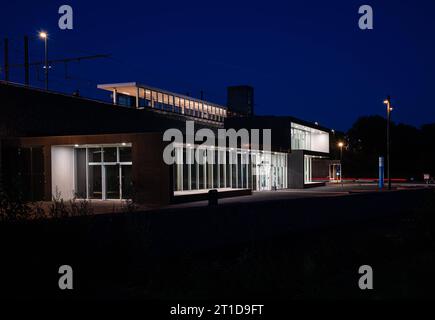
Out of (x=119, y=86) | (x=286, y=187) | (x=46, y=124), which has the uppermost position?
(x=119, y=86)

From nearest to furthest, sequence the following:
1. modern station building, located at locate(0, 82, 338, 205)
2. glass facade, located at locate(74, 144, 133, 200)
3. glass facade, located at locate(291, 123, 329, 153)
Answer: modern station building, located at locate(0, 82, 338, 205) < glass facade, located at locate(74, 144, 133, 200) < glass facade, located at locate(291, 123, 329, 153)

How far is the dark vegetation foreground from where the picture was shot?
7.26 meters

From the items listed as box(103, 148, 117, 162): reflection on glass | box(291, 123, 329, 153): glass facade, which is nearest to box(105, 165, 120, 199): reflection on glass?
box(103, 148, 117, 162): reflection on glass

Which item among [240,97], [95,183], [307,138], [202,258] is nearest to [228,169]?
[95,183]

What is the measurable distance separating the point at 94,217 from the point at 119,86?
33.9 m

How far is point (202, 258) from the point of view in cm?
1127

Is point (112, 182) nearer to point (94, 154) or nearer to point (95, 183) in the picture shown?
point (95, 183)

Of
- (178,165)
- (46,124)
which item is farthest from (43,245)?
(46,124)

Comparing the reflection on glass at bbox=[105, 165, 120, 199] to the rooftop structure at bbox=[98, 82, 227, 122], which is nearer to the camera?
the reflection on glass at bbox=[105, 165, 120, 199]

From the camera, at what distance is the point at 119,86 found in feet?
137

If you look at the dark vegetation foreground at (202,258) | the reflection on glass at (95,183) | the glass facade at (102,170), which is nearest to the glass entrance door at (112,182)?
the glass facade at (102,170)

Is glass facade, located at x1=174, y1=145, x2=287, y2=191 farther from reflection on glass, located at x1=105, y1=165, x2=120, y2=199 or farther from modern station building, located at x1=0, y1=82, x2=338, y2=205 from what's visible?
reflection on glass, located at x1=105, y1=165, x2=120, y2=199

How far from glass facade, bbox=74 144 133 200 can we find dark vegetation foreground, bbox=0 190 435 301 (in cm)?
1269
